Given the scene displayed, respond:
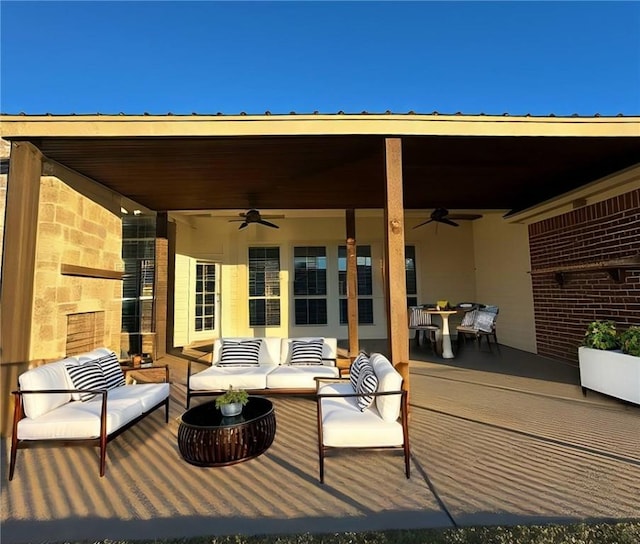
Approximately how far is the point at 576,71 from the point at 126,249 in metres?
9.20

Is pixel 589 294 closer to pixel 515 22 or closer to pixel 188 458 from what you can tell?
pixel 515 22

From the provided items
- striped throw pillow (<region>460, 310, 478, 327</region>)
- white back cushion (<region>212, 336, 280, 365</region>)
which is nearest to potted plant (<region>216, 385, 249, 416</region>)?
white back cushion (<region>212, 336, 280, 365</region>)

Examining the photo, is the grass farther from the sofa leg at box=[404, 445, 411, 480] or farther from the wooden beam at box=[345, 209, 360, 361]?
the wooden beam at box=[345, 209, 360, 361]

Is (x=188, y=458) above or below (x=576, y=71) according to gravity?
below

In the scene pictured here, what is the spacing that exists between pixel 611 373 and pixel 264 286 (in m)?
7.01

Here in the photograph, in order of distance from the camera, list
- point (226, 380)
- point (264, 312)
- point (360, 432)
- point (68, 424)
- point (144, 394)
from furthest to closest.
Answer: point (264, 312) < point (226, 380) < point (144, 394) < point (68, 424) < point (360, 432)

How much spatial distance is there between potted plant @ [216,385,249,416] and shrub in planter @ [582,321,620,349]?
4.13 m

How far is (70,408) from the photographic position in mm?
2719

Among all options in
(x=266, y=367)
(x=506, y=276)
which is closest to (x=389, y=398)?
(x=266, y=367)

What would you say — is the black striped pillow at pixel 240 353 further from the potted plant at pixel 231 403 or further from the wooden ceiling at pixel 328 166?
the wooden ceiling at pixel 328 166

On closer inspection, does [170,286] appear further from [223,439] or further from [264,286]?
[223,439]

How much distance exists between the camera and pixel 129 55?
5.10m

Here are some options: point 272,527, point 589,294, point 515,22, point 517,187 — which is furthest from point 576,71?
point 272,527

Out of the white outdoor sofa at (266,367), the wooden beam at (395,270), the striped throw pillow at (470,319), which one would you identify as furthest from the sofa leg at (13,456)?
the striped throw pillow at (470,319)
